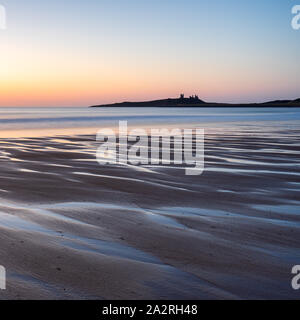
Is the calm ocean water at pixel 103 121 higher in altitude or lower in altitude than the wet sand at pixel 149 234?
higher

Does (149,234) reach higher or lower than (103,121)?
lower

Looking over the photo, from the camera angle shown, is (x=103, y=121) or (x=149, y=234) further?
(x=103, y=121)

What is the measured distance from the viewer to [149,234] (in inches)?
215

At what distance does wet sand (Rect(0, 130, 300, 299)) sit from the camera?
3877 millimetres

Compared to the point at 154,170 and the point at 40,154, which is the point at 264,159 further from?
the point at 40,154

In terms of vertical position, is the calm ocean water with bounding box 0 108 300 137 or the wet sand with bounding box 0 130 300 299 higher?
the calm ocean water with bounding box 0 108 300 137

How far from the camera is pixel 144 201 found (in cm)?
744

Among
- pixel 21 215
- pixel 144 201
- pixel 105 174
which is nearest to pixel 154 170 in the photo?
pixel 105 174

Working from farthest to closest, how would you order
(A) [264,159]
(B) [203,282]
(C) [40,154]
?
(C) [40,154], (A) [264,159], (B) [203,282]

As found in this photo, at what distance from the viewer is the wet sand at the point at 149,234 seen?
388cm

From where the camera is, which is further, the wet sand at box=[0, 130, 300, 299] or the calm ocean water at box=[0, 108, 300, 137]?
the calm ocean water at box=[0, 108, 300, 137]

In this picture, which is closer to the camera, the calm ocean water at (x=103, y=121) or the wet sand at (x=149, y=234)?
the wet sand at (x=149, y=234)

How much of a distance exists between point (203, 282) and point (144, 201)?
3.54m
